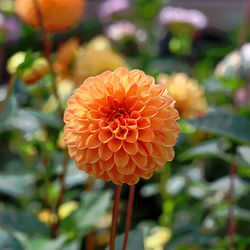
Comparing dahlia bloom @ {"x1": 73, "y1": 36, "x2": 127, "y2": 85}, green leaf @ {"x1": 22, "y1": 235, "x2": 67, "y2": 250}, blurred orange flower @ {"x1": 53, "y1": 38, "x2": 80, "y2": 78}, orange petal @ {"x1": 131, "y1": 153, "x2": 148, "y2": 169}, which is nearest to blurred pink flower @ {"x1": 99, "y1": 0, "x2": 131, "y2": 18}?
blurred orange flower @ {"x1": 53, "y1": 38, "x2": 80, "y2": 78}

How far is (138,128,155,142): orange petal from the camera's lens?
0.37m

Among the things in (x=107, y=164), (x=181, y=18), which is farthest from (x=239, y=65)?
(x=181, y=18)

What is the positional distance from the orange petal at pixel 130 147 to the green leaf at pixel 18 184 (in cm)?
44

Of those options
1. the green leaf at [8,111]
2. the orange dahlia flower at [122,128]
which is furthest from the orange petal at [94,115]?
the green leaf at [8,111]

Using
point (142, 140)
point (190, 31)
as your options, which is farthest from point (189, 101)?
point (190, 31)

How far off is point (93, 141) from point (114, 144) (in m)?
0.02

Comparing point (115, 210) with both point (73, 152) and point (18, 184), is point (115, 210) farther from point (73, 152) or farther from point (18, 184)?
point (18, 184)

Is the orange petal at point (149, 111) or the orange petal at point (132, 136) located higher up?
the orange petal at point (149, 111)

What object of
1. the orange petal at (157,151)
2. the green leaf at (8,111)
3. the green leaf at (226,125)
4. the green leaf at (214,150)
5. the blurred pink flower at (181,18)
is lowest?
the blurred pink flower at (181,18)

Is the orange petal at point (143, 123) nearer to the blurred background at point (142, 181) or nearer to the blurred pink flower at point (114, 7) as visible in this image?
the blurred background at point (142, 181)

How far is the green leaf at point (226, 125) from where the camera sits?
0.56 meters

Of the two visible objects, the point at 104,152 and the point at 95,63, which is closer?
the point at 104,152

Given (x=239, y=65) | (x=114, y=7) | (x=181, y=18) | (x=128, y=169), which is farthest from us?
(x=114, y=7)

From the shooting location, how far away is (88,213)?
2.02 ft
